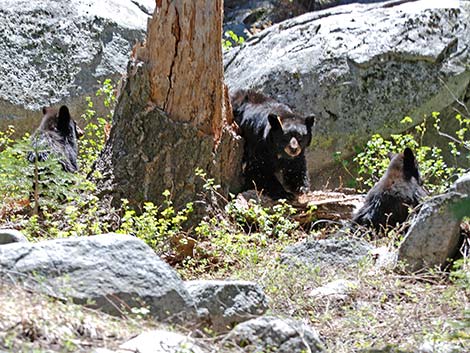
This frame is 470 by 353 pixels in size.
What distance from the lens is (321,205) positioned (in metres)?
10.5

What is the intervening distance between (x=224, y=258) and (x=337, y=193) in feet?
10.4

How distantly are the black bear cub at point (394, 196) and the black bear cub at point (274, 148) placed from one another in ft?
6.02

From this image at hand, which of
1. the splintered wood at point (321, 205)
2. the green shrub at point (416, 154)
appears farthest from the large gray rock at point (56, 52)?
the green shrub at point (416, 154)

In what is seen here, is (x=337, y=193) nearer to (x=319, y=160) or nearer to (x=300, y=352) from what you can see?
(x=319, y=160)

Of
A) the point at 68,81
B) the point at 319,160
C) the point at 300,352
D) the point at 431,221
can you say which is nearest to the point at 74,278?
the point at 300,352

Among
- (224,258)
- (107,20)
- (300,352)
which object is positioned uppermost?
(107,20)

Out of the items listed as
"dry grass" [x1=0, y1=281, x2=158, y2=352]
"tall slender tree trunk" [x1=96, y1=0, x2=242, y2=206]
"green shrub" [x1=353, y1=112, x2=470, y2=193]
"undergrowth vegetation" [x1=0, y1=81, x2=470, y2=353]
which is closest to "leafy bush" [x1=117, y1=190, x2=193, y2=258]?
"undergrowth vegetation" [x1=0, y1=81, x2=470, y2=353]

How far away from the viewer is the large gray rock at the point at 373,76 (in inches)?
492

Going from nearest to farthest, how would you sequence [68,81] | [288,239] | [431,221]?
[431,221]
[288,239]
[68,81]

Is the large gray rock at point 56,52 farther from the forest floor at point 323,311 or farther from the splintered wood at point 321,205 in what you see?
the forest floor at point 323,311

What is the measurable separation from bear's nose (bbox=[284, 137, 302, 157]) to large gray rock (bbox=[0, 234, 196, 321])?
20.2ft

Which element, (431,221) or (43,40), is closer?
(431,221)

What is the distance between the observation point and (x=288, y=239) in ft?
30.0

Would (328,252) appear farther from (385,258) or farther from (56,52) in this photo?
(56,52)
